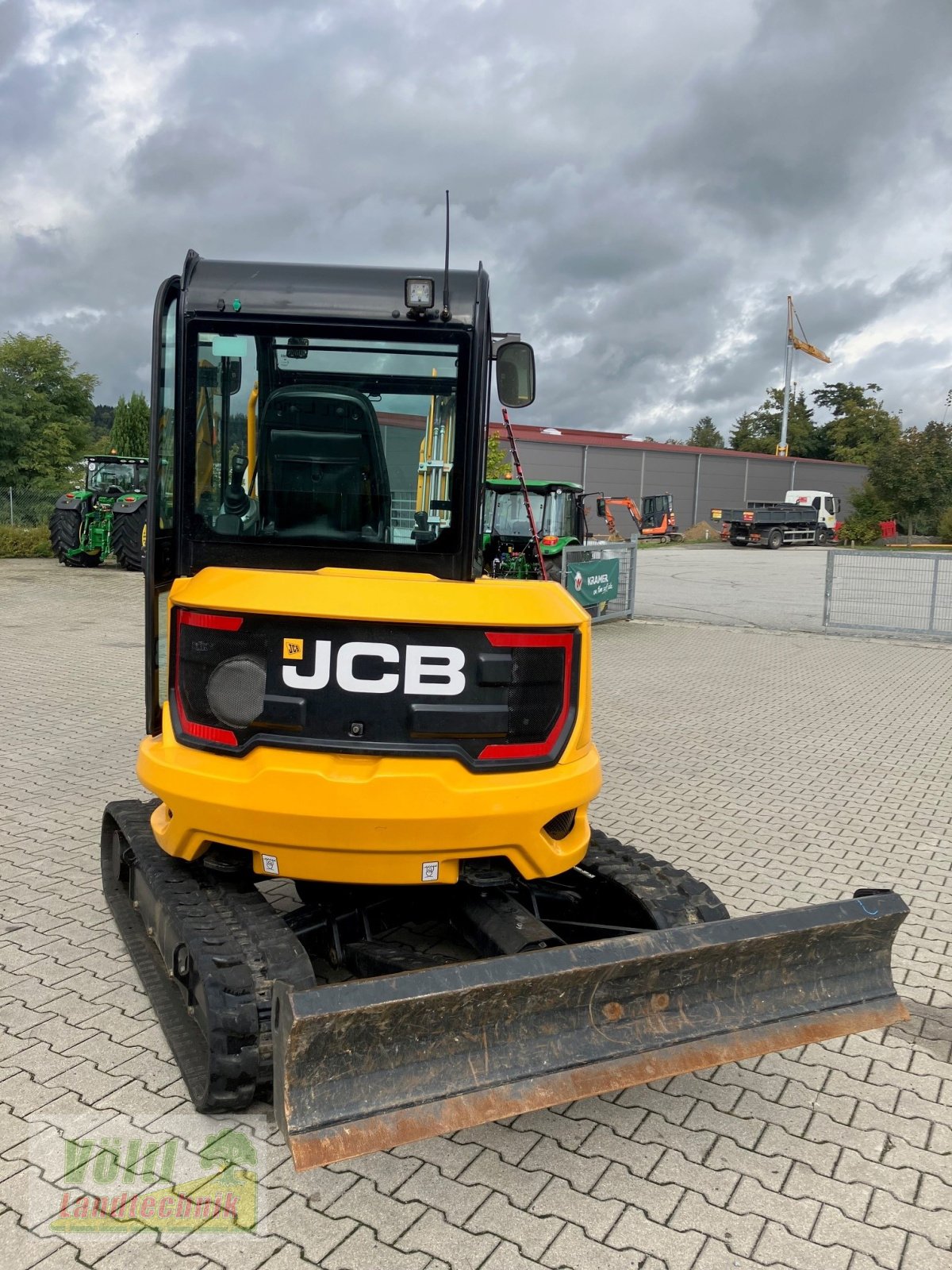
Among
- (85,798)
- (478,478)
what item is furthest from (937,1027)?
(85,798)

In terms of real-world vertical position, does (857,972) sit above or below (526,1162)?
above

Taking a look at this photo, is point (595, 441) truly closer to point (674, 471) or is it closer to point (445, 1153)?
point (674, 471)

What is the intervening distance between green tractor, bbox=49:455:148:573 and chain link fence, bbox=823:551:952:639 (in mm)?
13429

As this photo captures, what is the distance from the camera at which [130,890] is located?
4.23 meters

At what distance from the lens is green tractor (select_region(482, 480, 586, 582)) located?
16.3 metres

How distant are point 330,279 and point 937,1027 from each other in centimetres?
355

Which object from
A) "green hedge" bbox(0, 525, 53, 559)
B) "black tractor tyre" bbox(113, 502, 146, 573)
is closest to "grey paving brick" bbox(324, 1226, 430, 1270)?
"black tractor tyre" bbox(113, 502, 146, 573)

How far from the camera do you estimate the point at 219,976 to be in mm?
2939

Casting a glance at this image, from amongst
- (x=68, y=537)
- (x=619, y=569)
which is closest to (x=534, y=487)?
(x=619, y=569)

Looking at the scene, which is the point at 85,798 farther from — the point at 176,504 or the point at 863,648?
the point at 863,648

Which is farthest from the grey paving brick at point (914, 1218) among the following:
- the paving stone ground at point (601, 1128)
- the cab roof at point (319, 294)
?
the cab roof at point (319, 294)

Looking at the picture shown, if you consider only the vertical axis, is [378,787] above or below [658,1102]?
above

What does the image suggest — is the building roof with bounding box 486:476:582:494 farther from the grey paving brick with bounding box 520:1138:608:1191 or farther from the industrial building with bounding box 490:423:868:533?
the industrial building with bounding box 490:423:868:533

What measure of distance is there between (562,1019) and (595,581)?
500 inches
